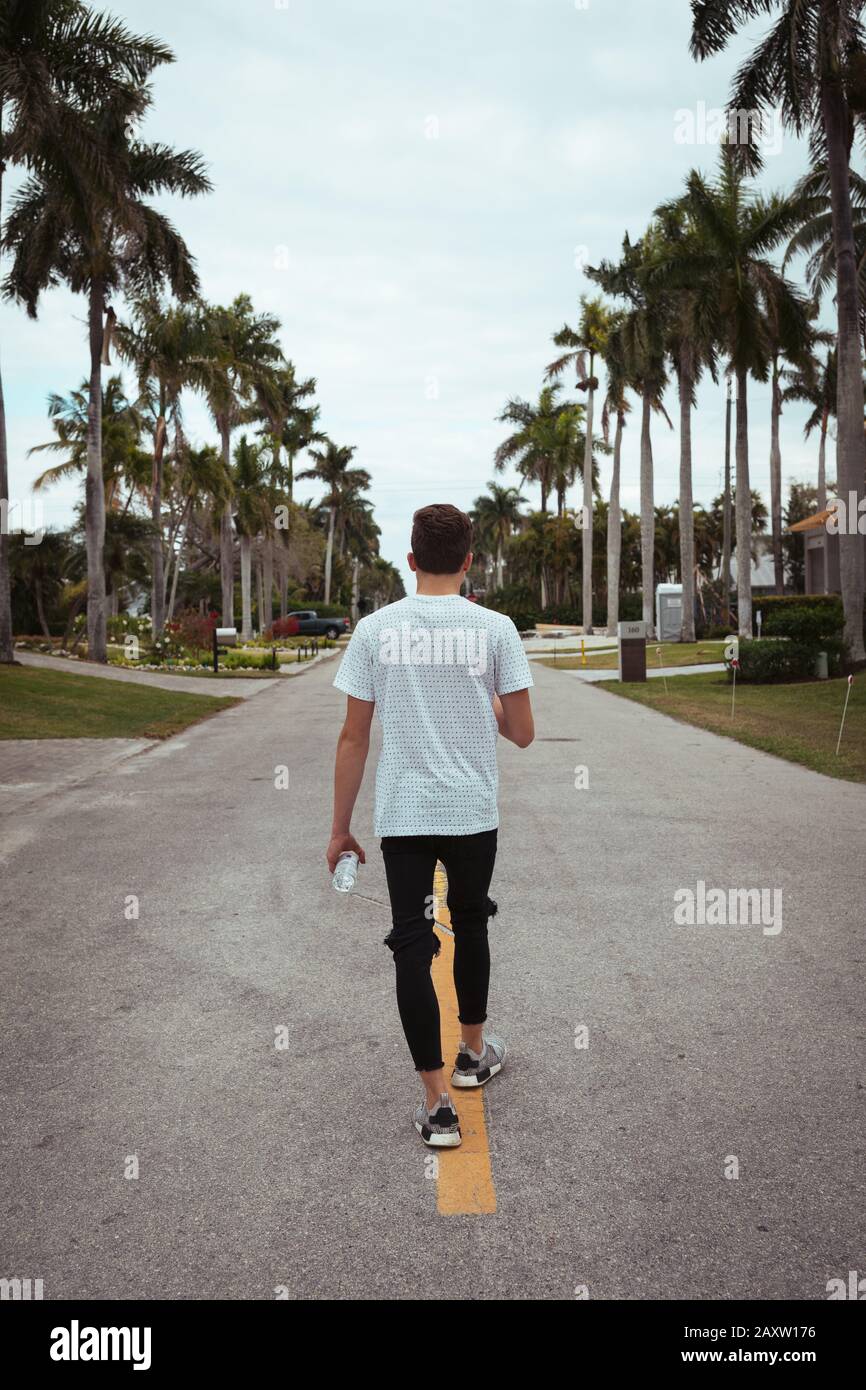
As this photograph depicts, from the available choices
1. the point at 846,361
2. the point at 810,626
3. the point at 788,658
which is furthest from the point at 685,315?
the point at 788,658

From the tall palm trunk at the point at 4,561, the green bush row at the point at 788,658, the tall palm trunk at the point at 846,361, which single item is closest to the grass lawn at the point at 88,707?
the tall palm trunk at the point at 4,561

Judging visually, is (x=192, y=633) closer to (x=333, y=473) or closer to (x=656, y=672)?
(x=656, y=672)

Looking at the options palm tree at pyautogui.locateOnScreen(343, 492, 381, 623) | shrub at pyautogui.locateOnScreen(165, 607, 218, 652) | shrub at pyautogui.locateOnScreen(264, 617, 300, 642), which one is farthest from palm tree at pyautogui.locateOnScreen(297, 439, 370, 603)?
shrub at pyautogui.locateOnScreen(165, 607, 218, 652)

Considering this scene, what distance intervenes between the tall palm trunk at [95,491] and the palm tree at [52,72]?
609 cm

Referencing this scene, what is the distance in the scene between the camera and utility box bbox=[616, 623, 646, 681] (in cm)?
2689

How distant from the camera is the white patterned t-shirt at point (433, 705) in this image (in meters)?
3.51

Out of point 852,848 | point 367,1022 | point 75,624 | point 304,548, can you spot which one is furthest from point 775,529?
point 367,1022

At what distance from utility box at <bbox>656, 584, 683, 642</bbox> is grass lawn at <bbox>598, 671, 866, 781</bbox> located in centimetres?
1900

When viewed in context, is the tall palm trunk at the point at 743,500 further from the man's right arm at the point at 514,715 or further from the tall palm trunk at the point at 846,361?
the man's right arm at the point at 514,715

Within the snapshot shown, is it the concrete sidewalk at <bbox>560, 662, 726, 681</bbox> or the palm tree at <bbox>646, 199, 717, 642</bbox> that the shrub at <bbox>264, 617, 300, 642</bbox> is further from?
the concrete sidewalk at <bbox>560, 662, 726, 681</bbox>

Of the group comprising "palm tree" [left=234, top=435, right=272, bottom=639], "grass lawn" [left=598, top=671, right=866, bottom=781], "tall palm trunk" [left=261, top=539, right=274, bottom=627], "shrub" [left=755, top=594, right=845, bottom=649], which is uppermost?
"palm tree" [left=234, top=435, right=272, bottom=639]
